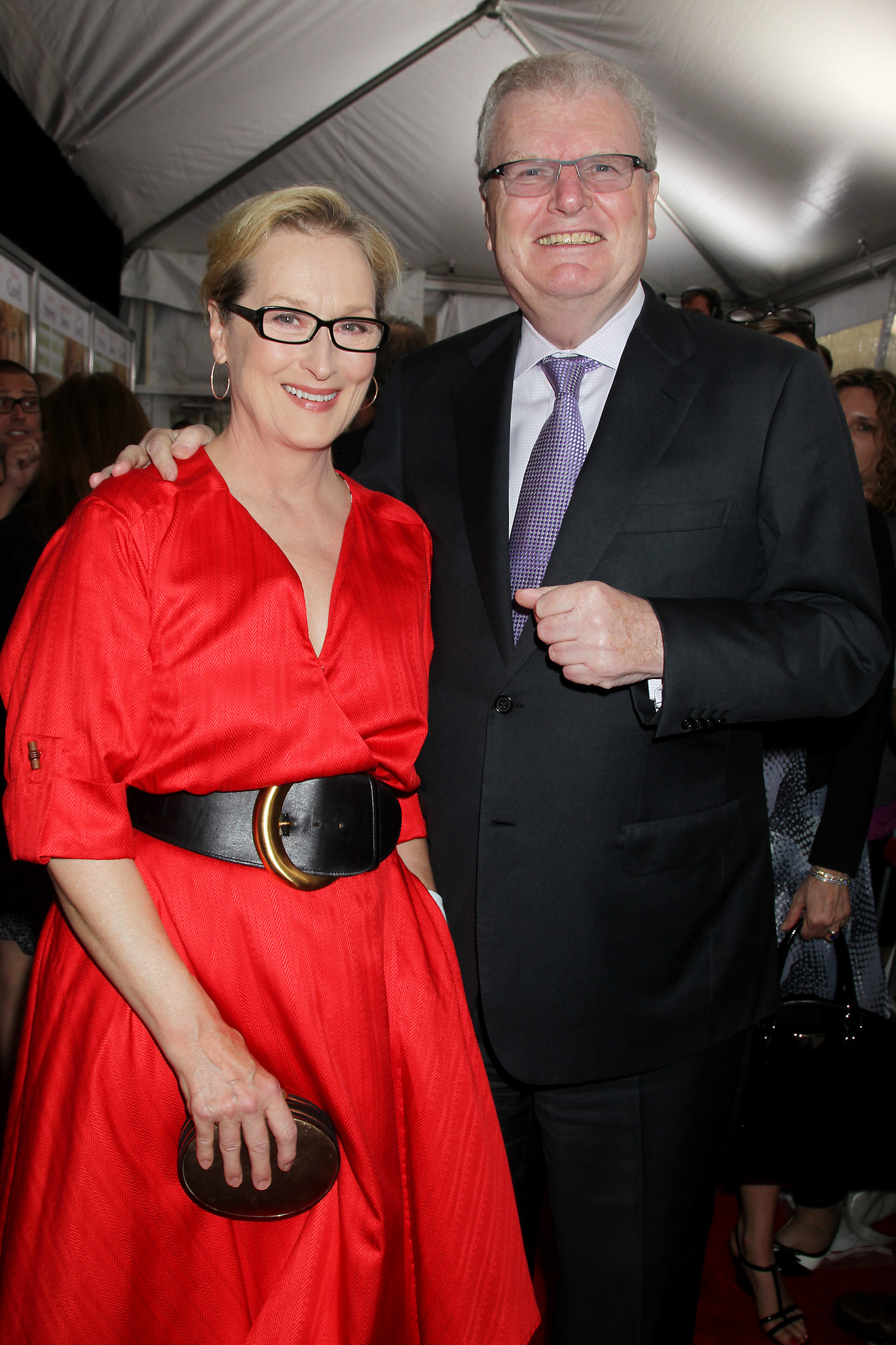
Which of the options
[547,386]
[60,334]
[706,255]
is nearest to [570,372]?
[547,386]

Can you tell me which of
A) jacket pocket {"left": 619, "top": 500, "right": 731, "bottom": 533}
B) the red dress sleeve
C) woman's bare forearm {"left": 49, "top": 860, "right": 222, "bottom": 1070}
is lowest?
woman's bare forearm {"left": 49, "top": 860, "right": 222, "bottom": 1070}

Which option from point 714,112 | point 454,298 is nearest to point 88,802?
point 714,112

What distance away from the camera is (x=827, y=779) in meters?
2.20

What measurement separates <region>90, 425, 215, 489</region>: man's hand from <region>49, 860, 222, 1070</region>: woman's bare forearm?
51 cm

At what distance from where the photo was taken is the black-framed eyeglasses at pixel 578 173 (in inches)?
57.0

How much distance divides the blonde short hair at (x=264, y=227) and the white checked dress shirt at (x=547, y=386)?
313 mm

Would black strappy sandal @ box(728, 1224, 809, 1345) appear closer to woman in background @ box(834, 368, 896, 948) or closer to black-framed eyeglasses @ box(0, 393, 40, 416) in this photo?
woman in background @ box(834, 368, 896, 948)

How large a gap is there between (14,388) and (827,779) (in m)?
2.68

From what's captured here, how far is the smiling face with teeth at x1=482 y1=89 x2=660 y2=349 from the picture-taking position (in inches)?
56.3

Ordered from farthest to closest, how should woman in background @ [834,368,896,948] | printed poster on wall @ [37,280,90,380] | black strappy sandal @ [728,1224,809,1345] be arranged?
printed poster on wall @ [37,280,90,380]
woman in background @ [834,368,896,948]
black strappy sandal @ [728,1224,809,1345]

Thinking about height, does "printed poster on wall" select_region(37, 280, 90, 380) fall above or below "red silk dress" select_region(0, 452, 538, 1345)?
above

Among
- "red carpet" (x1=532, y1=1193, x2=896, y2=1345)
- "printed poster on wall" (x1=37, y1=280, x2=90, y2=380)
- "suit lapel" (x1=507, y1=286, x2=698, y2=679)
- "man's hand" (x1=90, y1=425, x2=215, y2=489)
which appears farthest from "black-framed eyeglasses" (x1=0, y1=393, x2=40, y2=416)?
"red carpet" (x1=532, y1=1193, x2=896, y2=1345)

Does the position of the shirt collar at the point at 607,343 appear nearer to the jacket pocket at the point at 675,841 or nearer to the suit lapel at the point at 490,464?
the suit lapel at the point at 490,464

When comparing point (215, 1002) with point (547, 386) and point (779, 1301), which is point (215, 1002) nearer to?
point (547, 386)
